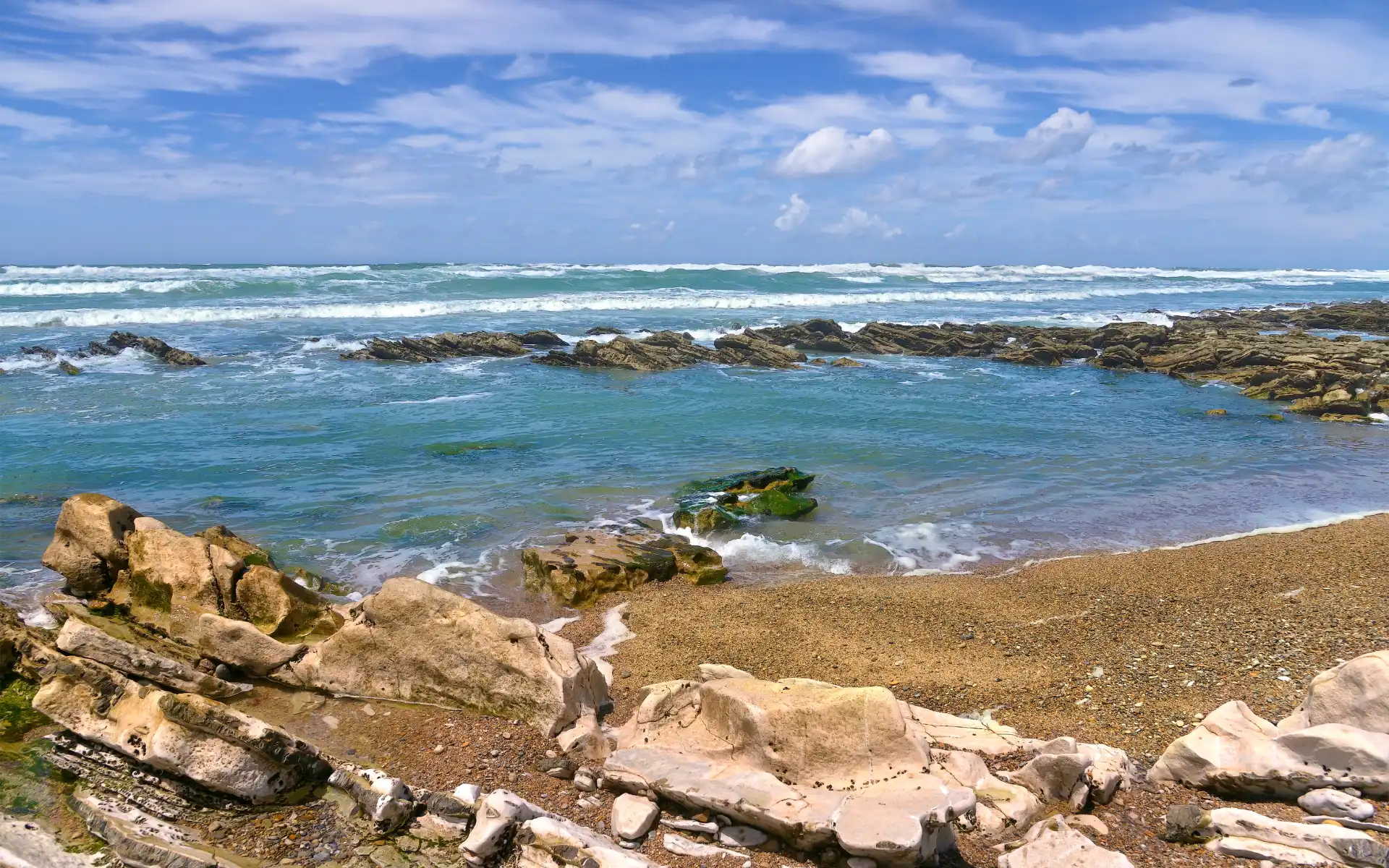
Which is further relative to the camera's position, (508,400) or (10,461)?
(508,400)

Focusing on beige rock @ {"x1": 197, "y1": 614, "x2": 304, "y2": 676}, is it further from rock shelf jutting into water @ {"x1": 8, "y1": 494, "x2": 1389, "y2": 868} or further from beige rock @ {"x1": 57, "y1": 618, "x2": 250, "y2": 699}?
rock shelf jutting into water @ {"x1": 8, "y1": 494, "x2": 1389, "y2": 868}

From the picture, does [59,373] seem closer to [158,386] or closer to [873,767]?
[158,386]

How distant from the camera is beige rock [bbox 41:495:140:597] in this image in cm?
945

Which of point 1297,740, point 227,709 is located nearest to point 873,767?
point 1297,740

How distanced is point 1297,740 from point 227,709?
6367 mm

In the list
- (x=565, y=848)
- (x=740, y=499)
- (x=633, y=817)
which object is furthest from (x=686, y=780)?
(x=740, y=499)

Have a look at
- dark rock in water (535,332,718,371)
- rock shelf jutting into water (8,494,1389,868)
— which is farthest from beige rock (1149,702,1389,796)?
→ dark rock in water (535,332,718,371)

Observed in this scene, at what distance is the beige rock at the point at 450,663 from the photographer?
21.8 ft

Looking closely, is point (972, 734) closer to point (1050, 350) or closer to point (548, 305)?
point (1050, 350)

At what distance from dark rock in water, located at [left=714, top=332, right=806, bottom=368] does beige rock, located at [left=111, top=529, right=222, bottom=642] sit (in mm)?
21728

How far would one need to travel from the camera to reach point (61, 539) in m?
9.78

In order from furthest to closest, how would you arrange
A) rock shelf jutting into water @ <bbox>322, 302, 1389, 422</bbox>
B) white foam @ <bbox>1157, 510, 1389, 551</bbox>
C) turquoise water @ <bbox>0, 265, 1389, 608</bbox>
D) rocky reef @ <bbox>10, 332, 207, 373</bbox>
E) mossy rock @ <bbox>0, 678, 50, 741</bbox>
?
rocky reef @ <bbox>10, 332, 207, 373</bbox>
rock shelf jutting into water @ <bbox>322, 302, 1389, 422</bbox>
turquoise water @ <bbox>0, 265, 1389, 608</bbox>
white foam @ <bbox>1157, 510, 1389, 551</bbox>
mossy rock @ <bbox>0, 678, 50, 741</bbox>

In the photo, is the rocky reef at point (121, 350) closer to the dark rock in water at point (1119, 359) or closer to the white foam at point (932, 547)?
the white foam at point (932, 547)

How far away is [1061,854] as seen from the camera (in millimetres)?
4523
